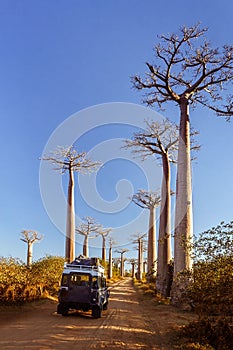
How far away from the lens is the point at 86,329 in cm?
1038

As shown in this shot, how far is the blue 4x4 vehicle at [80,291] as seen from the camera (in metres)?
12.8

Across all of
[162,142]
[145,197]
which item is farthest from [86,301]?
[145,197]

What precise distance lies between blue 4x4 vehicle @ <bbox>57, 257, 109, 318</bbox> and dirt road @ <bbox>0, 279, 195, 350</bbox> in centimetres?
35

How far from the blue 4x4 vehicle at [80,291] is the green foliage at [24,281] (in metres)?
2.28

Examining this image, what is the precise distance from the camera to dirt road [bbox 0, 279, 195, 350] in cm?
837

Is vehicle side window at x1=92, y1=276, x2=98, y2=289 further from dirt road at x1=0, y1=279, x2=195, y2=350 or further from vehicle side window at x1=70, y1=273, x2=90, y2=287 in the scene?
dirt road at x1=0, y1=279, x2=195, y2=350

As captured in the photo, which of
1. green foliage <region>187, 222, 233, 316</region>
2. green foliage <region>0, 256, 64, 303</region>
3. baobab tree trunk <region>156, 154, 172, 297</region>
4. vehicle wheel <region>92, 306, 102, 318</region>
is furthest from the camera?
baobab tree trunk <region>156, 154, 172, 297</region>

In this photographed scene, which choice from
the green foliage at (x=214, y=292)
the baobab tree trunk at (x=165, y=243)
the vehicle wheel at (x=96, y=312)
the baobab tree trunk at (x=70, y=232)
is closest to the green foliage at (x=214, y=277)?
the green foliage at (x=214, y=292)

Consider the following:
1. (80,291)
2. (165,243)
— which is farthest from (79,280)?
(165,243)

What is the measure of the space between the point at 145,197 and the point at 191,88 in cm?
1630

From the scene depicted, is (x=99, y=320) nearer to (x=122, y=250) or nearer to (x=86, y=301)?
(x=86, y=301)

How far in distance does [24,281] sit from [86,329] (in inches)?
223

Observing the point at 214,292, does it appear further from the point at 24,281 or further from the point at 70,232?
the point at 70,232

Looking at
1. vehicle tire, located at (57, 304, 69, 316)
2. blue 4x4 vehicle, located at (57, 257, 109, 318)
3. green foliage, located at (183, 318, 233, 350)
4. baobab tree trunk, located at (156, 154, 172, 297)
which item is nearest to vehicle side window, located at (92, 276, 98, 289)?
blue 4x4 vehicle, located at (57, 257, 109, 318)
